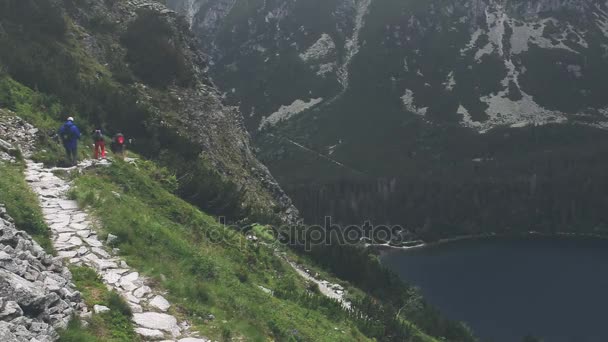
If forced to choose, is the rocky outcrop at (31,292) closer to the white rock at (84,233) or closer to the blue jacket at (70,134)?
the white rock at (84,233)

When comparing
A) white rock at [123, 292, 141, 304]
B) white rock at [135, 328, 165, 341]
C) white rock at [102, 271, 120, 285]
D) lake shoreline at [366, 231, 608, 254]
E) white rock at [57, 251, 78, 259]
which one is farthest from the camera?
lake shoreline at [366, 231, 608, 254]

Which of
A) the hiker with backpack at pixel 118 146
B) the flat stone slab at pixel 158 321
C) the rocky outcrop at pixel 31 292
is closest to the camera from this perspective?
the rocky outcrop at pixel 31 292

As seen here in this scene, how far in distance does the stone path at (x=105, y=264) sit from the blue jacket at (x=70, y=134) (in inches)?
182

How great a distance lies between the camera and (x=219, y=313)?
590 inches

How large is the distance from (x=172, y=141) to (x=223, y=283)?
2168 centimetres

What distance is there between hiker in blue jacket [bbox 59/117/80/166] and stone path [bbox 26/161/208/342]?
182 inches

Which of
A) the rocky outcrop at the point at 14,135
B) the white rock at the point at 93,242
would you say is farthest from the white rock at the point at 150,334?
the rocky outcrop at the point at 14,135

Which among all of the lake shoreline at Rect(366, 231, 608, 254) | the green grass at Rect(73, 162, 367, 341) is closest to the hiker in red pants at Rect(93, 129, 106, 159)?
the green grass at Rect(73, 162, 367, 341)

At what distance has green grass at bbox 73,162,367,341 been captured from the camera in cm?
1526

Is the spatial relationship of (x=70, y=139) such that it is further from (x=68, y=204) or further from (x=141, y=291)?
(x=141, y=291)

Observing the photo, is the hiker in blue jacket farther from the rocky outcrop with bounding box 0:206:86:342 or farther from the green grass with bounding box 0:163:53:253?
the rocky outcrop with bounding box 0:206:86:342

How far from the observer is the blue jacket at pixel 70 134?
24.6 meters

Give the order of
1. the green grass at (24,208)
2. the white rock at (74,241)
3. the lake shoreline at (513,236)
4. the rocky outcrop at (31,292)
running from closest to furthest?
the rocky outcrop at (31,292) < the green grass at (24,208) < the white rock at (74,241) < the lake shoreline at (513,236)

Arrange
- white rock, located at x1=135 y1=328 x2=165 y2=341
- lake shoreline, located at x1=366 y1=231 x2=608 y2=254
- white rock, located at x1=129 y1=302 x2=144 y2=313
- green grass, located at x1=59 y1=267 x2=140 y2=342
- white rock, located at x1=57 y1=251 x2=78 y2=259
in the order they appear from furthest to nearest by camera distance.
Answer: lake shoreline, located at x1=366 y1=231 x2=608 y2=254 → white rock, located at x1=57 y1=251 x2=78 y2=259 → white rock, located at x1=129 y1=302 x2=144 y2=313 → white rock, located at x1=135 y1=328 x2=165 y2=341 → green grass, located at x1=59 y1=267 x2=140 y2=342
